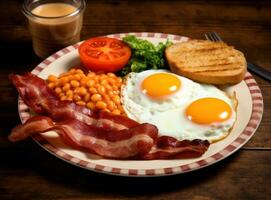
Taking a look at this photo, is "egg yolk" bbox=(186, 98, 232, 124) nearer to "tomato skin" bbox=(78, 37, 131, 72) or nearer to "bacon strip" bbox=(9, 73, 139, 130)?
"bacon strip" bbox=(9, 73, 139, 130)

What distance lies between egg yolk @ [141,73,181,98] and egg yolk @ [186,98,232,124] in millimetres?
172

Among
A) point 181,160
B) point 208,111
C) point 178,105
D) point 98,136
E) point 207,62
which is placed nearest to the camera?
point 181,160

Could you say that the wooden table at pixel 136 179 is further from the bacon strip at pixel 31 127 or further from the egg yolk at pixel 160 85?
the egg yolk at pixel 160 85

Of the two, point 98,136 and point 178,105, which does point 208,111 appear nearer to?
point 178,105

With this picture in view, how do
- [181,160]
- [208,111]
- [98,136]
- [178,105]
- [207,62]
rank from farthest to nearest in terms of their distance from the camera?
[207,62], [178,105], [208,111], [98,136], [181,160]

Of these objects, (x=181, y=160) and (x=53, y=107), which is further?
(x=53, y=107)

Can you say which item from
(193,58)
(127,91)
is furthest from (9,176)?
(193,58)

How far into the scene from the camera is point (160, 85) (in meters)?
2.99

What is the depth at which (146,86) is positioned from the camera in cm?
301

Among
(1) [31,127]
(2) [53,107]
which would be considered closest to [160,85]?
(2) [53,107]

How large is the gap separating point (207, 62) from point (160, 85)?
16.4 inches

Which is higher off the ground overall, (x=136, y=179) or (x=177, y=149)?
(x=177, y=149)

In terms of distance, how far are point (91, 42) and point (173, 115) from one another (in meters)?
0.80

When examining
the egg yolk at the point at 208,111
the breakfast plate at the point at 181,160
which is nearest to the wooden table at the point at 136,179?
the breakfast plate at the point at 181,160
